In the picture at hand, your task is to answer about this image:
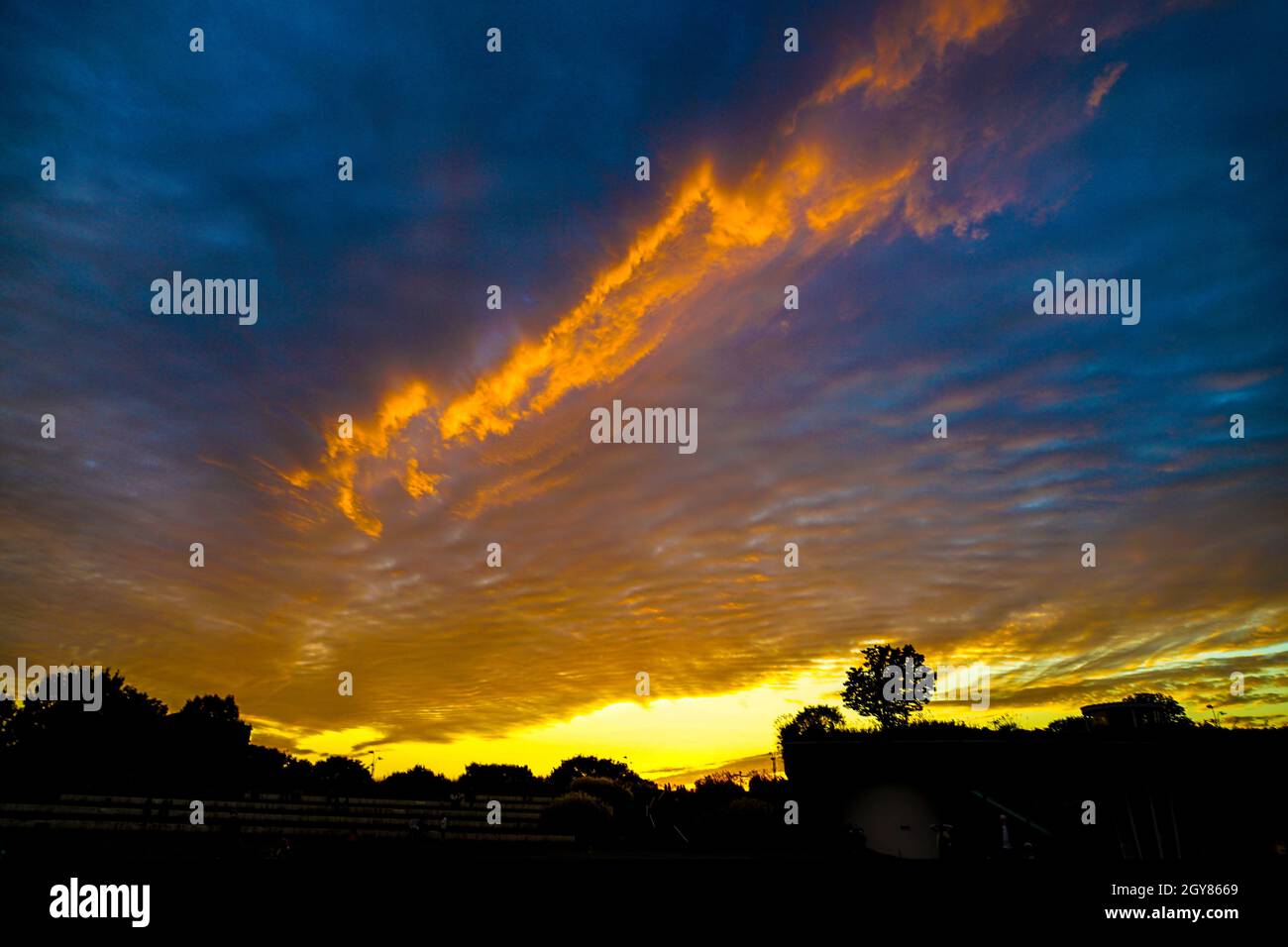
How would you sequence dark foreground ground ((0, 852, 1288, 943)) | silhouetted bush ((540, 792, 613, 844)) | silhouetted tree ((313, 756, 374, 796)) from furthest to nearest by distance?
silhouetted tree ((313, 756, 374, 796))
silhouetted bush ((540, 792, 613, 844))
dark foreground ground ((0, 852, 1288, 943))

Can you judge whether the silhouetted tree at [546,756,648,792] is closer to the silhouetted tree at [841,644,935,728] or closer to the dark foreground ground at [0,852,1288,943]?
the silhouetted tree at [841,644,935,728]

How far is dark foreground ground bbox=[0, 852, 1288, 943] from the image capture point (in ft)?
35.4

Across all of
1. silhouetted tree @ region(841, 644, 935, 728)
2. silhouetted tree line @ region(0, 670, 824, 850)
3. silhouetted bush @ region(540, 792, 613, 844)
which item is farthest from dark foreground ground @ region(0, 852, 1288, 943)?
silhouetted tree @ region(841, 644, 935, 728)

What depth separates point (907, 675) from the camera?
61250 millimetres

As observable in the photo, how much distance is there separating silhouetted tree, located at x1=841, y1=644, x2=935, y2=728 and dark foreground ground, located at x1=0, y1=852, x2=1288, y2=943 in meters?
50.5

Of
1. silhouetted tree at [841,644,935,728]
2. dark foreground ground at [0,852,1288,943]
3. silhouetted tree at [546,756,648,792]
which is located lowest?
silhouetted tree at [546,756,648,792]
